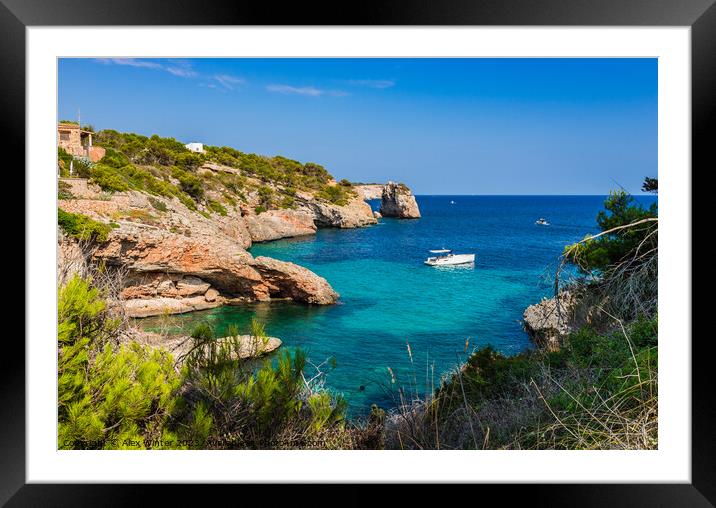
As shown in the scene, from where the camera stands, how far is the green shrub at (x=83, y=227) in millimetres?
7953

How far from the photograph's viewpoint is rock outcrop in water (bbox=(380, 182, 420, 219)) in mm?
39156

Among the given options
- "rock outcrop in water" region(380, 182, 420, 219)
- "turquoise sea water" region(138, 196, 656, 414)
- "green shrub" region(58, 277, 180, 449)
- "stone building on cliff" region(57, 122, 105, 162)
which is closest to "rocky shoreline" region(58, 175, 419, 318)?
"turquoise sea water" region(138, 196, 656, 414)

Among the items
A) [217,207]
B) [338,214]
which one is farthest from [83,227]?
[338,214]

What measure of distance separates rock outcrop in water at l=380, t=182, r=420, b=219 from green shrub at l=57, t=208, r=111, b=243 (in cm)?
3123

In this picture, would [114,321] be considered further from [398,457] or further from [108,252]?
[108,252]

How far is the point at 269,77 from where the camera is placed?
3331 cm

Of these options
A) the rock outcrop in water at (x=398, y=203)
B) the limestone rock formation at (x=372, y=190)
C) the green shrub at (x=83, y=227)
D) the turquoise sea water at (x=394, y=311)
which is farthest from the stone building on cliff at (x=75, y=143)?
the limestone rock formation at (x=372, y=190)

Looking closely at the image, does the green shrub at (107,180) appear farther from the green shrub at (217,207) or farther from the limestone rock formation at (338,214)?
the limestone rock formation at (338,214)
